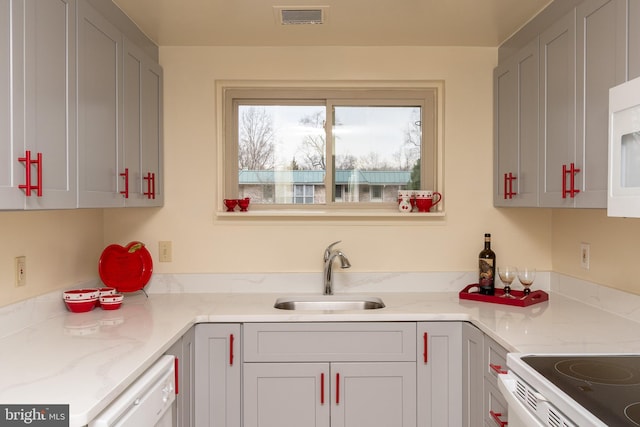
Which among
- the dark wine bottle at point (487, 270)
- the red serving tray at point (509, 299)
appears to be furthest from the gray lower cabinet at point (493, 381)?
the dark wine bottle at point (487, 270)

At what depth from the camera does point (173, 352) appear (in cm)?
198

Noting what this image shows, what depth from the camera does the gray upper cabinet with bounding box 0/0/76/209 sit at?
1.39 m

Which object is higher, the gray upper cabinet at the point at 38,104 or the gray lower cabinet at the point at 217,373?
the gray upper cabinet at the point at 38,104

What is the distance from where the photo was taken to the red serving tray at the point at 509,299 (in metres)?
2.43

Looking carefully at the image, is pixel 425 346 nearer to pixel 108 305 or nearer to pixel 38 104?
pixel 108 305

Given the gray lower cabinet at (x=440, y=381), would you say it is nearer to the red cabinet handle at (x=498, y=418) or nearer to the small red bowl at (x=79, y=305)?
the red cabinet handle at (x=498, y=418)

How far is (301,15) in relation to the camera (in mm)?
2352

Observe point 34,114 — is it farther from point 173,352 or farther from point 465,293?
point 465,293

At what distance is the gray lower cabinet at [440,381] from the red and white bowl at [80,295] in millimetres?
1504

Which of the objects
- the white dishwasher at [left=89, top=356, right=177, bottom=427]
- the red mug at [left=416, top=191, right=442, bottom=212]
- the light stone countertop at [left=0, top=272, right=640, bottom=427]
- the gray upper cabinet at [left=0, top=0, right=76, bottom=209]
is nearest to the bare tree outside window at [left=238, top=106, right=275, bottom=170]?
the light stone countertop at [left=0, top=272, right=640, bottom=427]

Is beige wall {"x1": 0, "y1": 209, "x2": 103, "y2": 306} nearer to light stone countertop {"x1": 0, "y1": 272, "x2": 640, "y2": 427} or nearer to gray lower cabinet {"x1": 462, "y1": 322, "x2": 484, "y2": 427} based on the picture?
light stone countertop {"x1": 0, "y1": 272, "x2": 640, "y2": 427}

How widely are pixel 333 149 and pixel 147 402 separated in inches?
71.9

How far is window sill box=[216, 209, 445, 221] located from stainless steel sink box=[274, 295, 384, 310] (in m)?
0.45

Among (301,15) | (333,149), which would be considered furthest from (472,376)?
(301,15)
